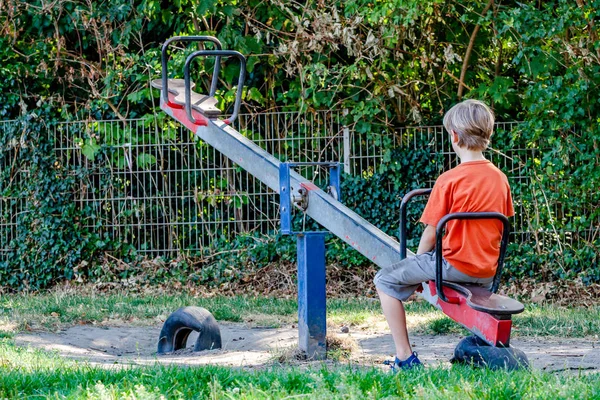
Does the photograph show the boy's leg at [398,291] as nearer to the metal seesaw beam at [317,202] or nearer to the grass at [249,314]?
the metal seesaw beam at [317,202]

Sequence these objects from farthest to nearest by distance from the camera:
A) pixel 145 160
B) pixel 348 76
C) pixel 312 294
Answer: pixel 145 160, pixel 348 76, pixel 312 294

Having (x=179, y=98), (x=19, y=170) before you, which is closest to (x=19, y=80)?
(x=19, y=170)

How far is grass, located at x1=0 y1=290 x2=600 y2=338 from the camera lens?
671 cm

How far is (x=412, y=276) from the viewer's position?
4.48 meters

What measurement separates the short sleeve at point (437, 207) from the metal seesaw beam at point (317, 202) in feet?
1.95

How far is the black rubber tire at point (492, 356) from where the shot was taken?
13.2ft

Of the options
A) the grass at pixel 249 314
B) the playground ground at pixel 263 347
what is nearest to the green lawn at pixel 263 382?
the playground ground at pixel 263 347

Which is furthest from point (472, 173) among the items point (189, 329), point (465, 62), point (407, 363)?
point (465, 62)

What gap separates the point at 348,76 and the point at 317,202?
5.36 metres

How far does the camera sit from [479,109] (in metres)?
4.37

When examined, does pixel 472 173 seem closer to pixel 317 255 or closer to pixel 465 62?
pixel 317 255

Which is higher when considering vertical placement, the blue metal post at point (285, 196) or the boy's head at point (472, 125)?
the boy's head at point (472, 125)

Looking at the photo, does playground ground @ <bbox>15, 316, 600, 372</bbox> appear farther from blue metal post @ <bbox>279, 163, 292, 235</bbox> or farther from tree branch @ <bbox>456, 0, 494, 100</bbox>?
tree branch @ <bbox>456, 0, 494, 100</bbox>

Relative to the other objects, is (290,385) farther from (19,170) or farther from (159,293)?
(19,170)
